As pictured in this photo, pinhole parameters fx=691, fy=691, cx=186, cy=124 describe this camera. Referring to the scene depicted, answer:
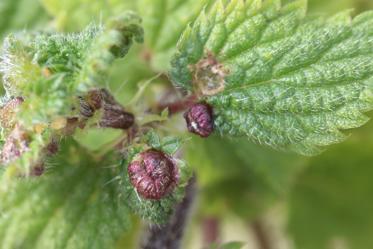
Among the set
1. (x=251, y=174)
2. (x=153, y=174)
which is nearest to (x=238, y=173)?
(x=251, y=174)

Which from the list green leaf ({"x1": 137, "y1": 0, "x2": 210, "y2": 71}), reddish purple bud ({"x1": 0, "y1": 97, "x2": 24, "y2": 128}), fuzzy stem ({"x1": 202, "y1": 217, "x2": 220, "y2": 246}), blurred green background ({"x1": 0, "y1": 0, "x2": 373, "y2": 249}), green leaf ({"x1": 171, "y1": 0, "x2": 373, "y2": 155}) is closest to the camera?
reddish purple bud ({"x1": 0, "y1": 97, "x2": 24, "y2": 128})

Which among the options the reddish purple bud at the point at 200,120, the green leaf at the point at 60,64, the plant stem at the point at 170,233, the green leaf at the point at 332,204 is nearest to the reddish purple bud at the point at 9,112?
the green leaf at the point at 60,64

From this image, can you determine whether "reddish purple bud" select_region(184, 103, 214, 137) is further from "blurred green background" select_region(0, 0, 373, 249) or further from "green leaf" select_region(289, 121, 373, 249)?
"green leaf" select_region(289, 121, 373, 249)

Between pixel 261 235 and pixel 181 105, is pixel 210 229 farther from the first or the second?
pixel 181 105

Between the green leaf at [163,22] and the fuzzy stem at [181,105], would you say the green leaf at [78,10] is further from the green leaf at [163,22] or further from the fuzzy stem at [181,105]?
the fuzzy stem at [181,105]

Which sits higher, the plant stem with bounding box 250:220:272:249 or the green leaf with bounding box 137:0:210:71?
the green leaf with bounding box 137:0:210:71

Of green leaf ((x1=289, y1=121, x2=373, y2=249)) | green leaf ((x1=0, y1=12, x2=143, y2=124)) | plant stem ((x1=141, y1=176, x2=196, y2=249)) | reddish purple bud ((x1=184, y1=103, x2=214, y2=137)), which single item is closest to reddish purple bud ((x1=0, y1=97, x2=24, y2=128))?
green leaf ((x1=0, y1=12, x2=143, y2=124))
